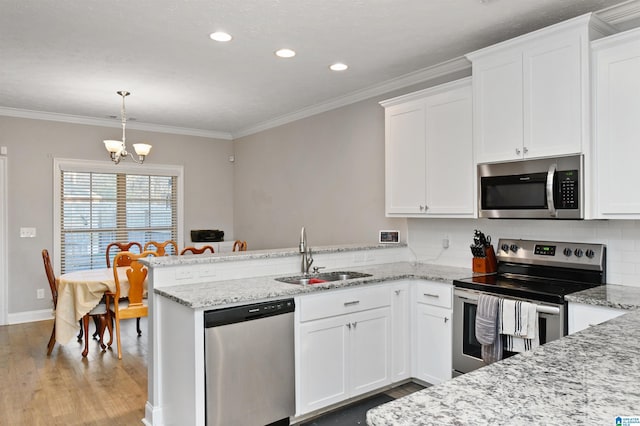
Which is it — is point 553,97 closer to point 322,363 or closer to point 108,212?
point 322,363

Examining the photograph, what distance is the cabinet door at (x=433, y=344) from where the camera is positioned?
319cm

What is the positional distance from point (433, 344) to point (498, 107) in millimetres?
1774

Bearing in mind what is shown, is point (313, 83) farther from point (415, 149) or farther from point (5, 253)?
point (5, 253)

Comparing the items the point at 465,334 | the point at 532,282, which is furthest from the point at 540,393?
the point at 532,282

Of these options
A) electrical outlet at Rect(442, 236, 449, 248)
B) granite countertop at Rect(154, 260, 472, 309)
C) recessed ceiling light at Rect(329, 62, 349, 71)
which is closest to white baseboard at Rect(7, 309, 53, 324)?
granite countertop at Rect(154, 260, 472, 309)

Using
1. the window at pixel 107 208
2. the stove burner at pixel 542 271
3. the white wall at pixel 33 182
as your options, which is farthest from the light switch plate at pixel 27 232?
the stove burner at pixel 542 271

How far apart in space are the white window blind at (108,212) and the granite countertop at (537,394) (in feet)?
19.7

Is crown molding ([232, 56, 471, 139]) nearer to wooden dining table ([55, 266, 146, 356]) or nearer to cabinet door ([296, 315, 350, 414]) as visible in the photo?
cabinet door ([296, 315, 350, 414])

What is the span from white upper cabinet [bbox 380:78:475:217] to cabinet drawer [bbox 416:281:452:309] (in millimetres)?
583

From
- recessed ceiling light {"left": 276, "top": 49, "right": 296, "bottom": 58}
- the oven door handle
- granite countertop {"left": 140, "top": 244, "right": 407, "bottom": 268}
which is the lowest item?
the oven door handle

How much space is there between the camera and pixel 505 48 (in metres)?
3.01

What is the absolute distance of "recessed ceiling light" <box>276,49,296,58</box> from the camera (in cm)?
348

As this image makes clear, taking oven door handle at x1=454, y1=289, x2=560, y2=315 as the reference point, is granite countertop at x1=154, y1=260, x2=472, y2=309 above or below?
above

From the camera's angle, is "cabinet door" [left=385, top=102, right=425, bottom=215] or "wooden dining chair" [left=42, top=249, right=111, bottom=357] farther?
"wooden dining chair" [left=42, top=249, right=111, bottom=357]
